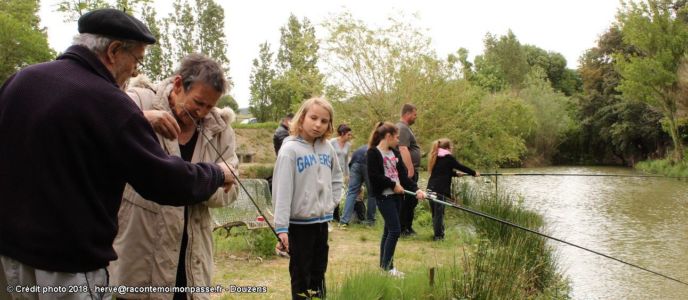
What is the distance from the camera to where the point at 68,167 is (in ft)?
5.70

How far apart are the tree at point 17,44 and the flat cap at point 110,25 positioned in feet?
106

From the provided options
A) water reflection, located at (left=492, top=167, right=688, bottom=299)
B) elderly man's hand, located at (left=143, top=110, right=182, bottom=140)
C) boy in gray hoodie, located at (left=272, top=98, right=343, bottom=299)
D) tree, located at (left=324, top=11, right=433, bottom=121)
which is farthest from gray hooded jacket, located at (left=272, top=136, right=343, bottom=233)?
tree, located at (left=324, top=11, right=433, bottom=121)

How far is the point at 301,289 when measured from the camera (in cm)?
379

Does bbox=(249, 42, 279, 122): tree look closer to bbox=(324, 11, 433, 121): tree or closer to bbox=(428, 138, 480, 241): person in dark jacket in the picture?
bbox=(324, 11, 433, 121): tree

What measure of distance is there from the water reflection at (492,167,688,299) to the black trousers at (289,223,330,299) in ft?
11.2

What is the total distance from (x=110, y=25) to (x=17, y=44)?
34.8m

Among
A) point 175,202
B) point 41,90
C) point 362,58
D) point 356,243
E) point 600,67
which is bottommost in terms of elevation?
point 356,243

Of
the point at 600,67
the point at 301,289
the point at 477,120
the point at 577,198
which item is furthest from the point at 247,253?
the point at 600,67

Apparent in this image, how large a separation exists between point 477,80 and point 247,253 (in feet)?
61.7

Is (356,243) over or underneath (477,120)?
underneath

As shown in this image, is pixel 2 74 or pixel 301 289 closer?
pixel 301 289

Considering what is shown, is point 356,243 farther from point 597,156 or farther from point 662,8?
point 597,156

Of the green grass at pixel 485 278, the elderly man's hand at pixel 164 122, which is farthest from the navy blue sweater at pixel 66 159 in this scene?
the green grass at pixel 485 278

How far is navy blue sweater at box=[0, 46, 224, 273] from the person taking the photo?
1711mm
